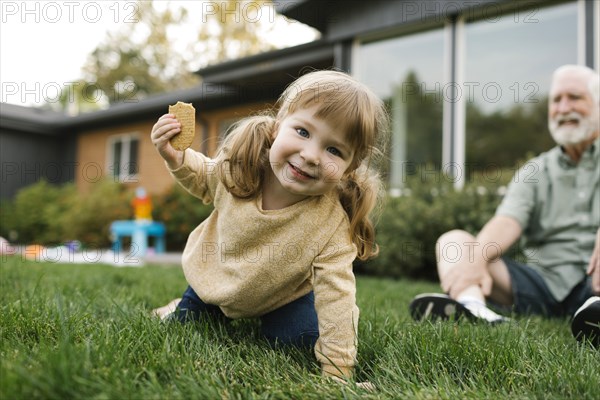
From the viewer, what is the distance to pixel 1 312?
6.84ft

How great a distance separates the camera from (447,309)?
2.82 metres

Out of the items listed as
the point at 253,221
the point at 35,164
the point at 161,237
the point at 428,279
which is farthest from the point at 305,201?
the point at 35,164

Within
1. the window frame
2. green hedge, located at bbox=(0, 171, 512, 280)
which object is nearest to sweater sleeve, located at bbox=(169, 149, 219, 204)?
green hedge, located at bbox=(0, 171, 512, 280)

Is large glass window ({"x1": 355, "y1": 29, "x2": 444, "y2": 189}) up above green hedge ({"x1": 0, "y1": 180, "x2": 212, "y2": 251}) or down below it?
above

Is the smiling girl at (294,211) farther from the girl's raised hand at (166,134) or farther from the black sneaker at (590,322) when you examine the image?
the black sneaker at (590,322)

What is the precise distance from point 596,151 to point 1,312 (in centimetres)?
305

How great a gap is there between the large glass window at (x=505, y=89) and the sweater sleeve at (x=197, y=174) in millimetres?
6246

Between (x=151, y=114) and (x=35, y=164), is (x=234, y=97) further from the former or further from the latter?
(x=35, y=164)

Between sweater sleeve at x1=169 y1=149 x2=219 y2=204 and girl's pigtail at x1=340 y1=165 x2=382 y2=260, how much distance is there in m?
0.52

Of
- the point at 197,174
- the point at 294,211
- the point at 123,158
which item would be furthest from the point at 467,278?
the point at 123,158

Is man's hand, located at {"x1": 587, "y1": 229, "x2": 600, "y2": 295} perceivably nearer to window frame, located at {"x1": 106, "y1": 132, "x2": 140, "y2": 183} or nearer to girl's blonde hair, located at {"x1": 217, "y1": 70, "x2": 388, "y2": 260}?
girl's blonde hair, located at {"x1": 217, "y1": 70, "x2": 388, "y2": 260}

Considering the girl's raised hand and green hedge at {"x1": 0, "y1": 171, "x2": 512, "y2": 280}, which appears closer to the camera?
the girl's raised hand

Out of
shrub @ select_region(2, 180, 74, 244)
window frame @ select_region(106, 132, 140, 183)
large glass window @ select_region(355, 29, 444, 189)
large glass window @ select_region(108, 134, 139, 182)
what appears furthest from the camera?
large glass window @ select_region(108, 134, 139, 182)

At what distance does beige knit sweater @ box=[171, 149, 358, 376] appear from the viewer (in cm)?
199
